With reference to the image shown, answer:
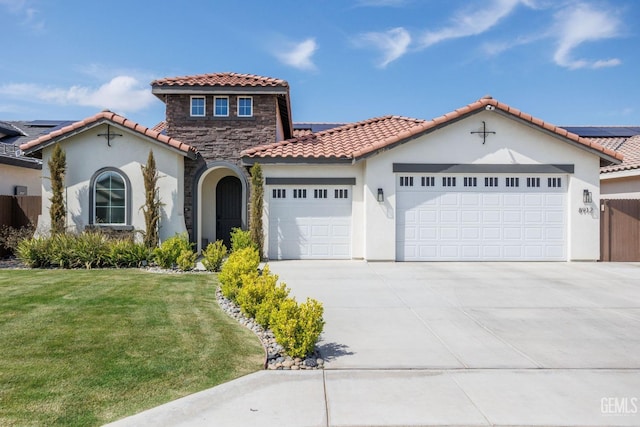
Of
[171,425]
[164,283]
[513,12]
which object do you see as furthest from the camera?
[513,12]

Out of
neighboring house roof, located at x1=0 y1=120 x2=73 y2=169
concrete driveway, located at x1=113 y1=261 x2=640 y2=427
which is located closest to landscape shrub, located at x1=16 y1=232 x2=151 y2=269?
neighboring house roof, located at x1=0 y1=120 x2=73 y2=169

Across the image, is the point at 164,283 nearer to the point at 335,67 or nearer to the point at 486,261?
the point at 486,261

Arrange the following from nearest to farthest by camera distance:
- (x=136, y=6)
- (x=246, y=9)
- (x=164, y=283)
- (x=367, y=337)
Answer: (x=367, y=337)
(x=164, y=283)
(x=136, y=6)
(x=246, y=9)

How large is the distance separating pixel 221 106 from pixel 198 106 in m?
0.80

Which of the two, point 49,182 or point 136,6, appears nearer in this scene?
point 136,6

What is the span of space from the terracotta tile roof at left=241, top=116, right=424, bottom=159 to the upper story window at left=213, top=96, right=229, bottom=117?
1.91 meters

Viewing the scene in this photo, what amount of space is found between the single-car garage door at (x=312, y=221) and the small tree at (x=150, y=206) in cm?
356

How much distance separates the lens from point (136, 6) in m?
12.0

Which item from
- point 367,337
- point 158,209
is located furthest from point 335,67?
point 367,337

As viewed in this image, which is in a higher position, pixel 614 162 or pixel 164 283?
pixel 614 162

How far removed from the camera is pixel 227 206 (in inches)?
633

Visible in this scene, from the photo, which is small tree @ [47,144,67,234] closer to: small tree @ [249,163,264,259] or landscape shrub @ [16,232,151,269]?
landscape shrub @ [16,232,151,269]

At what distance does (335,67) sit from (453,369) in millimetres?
14865

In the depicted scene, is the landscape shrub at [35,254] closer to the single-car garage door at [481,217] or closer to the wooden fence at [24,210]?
the wooden fence at [24,210]
